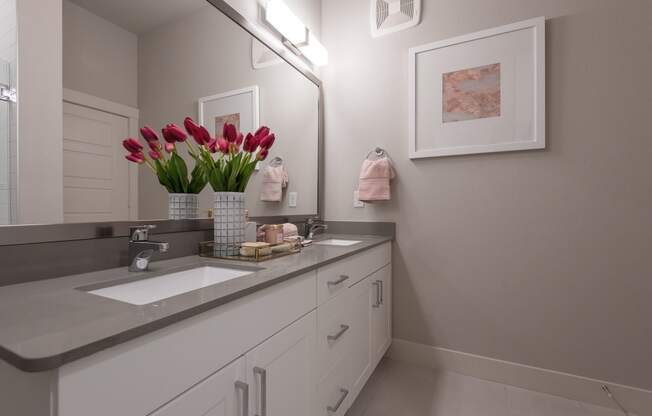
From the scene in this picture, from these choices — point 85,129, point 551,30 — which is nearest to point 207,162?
point 85,129

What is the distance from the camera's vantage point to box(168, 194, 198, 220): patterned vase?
1.17m

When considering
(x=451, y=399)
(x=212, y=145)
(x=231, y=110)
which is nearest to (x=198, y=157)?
(x=212, y=145)

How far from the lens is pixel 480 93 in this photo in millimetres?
1728

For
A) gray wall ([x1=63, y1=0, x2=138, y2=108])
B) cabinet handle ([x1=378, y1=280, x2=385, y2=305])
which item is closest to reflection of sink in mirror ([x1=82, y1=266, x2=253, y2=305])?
gray wall ([x1=63, y1=0, x2=138, y2=108])

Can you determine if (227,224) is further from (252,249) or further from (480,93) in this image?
Result: (480,93)

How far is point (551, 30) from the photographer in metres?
1.60

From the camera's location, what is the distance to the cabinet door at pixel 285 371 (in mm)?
758

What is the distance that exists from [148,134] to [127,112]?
0.09 meters

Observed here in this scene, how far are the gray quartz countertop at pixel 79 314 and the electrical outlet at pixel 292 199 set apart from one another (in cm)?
101

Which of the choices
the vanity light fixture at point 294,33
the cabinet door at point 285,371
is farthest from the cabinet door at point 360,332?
the vanity light fixture at point 294,33

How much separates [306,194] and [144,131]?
1135mm

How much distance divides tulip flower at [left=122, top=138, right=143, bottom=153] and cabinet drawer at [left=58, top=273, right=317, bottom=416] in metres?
0.67

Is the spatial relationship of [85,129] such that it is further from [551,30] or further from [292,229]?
[551,30]

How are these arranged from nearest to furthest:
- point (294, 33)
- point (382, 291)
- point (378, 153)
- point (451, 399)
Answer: point (451, 399) < point (382, 291) < point (294, 33) < point (378, 153)
